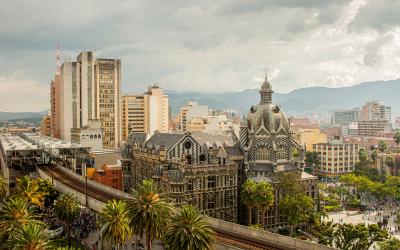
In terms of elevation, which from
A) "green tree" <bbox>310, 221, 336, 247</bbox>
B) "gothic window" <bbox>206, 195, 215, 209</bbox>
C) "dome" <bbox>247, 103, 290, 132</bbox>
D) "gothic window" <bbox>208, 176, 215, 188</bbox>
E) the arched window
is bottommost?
"green tree" <bbox>310, 221, 336, 247</bbox>

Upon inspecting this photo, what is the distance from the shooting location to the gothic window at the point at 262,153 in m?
121

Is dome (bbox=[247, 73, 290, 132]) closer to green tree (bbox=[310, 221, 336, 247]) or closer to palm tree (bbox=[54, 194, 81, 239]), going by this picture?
green tree (bbox=[310, 221, 336, 247])

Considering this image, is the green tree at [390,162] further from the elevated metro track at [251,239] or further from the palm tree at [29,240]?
the palm tree at [29,240]

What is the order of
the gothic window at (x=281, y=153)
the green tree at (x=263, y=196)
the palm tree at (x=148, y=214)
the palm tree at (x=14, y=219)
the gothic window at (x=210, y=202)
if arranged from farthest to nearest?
1. the gothic window at (x=281, y=153)
2. the gothic window at (x=210, y=202)
3. the green tree at (x=263, y=196)
4. the palm tree at (x=148, y=214)
5. the palm tree at (x=14, y=219)

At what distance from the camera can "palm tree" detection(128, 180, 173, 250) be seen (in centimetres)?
6397

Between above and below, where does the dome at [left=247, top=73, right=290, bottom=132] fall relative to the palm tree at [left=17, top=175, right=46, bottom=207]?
above

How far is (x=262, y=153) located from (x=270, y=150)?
2245 mm

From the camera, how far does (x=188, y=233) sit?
59.7 m

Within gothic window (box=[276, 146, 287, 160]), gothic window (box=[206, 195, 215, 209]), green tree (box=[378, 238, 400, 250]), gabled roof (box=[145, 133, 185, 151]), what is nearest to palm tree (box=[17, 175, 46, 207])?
gabled roof (box=[145, 133, 185, 151])

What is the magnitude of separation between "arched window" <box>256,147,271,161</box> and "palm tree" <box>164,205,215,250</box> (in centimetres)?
6057

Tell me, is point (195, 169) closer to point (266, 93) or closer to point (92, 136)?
point (266, 93)

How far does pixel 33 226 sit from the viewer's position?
5591 cm

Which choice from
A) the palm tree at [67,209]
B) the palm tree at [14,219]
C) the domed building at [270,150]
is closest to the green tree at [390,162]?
the domed building at [270,150]

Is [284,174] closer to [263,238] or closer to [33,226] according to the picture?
[263,238]
